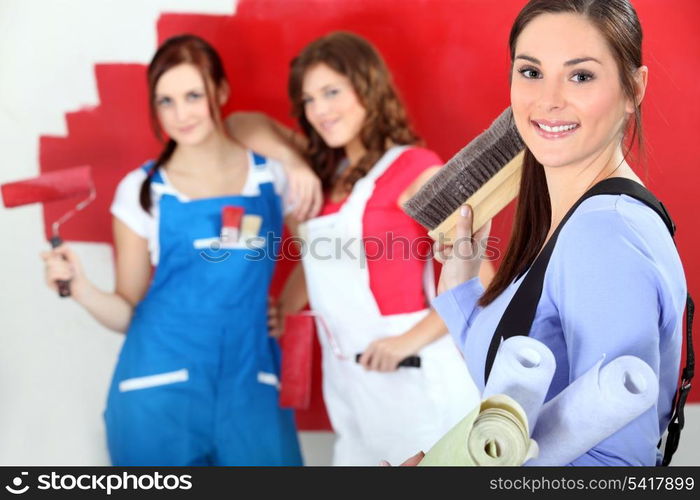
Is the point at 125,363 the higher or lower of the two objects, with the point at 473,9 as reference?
lower

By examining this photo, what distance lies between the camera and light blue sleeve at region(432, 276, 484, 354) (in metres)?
0.86

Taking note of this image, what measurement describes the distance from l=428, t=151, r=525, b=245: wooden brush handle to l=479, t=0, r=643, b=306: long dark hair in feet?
0.16

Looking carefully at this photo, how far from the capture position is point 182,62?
4.59 ft

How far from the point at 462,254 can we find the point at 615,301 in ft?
0.98

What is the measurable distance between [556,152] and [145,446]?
100 cm

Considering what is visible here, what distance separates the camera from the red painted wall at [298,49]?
4.47ft

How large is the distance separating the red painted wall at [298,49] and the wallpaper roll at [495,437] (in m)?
0.65

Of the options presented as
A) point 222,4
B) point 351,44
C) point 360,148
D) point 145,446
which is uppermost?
point 222,4

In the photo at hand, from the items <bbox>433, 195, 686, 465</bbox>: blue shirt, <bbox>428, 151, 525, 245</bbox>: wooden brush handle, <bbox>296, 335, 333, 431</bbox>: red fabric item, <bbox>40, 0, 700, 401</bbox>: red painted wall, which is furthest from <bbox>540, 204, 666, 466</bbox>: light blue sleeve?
<bbox>296, 335, 333, 431</bbox>: red fabric item

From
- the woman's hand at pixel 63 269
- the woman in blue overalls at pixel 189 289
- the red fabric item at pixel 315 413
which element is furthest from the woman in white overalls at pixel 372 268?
the woman's hand at pixel 63 269

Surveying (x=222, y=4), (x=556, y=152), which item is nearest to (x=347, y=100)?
(x=222, y=4)

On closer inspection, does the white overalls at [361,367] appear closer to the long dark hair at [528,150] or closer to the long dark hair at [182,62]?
the long dark hair at [182,62]

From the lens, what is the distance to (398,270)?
137cm
